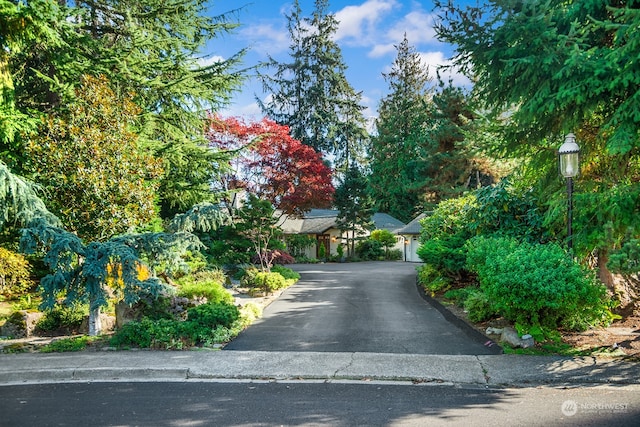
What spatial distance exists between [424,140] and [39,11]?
26206mm

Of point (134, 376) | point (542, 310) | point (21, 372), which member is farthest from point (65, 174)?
point (542, 310)

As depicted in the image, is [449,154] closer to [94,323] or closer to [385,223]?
[385,223]

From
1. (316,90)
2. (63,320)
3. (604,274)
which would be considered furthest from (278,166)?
(316,90)

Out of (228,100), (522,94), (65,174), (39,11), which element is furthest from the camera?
(228,100)

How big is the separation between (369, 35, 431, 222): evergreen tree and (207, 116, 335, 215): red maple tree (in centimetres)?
1475

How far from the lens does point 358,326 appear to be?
10.1m

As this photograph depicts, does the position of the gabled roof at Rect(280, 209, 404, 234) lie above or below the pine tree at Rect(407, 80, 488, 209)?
below

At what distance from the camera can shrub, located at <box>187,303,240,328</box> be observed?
9109 millimetres

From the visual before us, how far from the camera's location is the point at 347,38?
154ft

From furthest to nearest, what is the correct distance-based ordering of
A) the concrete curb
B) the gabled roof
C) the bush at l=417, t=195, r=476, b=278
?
the gabled roof
the bush at l=417, t=195, r=476, b=278
the concrete curb

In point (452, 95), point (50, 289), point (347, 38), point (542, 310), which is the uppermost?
point (347, 38)

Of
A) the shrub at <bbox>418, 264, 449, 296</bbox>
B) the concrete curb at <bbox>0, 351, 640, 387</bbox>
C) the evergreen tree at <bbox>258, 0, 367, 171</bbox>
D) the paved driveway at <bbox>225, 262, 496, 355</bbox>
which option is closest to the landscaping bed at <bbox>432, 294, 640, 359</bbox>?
the concrete curb at <bbox>0, 351, 640, 387</bbox>

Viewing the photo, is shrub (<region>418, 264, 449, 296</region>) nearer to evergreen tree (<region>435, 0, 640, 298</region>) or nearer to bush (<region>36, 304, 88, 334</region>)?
evergreen tree (<region>435, 0, 640, 298</region>)

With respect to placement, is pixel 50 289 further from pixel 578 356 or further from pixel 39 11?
pixel 578 356
